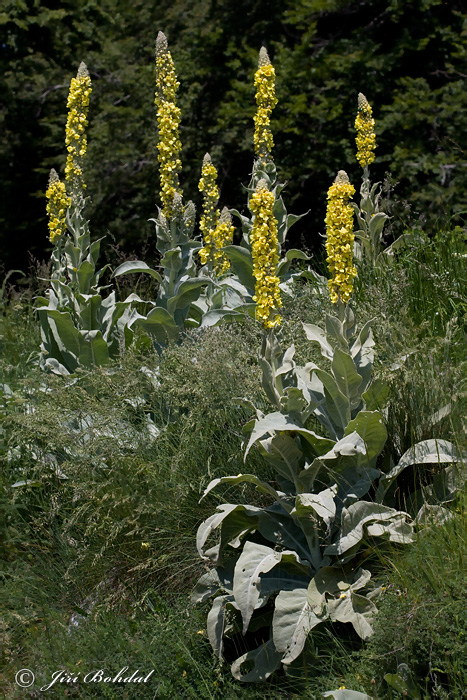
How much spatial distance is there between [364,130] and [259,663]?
4226mm

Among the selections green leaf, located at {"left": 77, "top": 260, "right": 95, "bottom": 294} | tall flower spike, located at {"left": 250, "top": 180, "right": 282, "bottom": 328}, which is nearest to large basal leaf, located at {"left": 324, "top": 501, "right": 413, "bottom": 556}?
tall flower spike, located at {"left": 250, "top": 180, "right": 282, "bottom": 328}

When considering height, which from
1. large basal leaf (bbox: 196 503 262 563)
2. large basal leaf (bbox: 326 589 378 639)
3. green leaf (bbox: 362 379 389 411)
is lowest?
large basal leaf (bbox: 326 589 378 639)

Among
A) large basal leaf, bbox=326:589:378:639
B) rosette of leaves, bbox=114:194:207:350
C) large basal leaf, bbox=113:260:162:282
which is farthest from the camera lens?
large basal leaf, bbox=113:260:162:282

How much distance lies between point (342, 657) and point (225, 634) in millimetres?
607

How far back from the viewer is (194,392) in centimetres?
378

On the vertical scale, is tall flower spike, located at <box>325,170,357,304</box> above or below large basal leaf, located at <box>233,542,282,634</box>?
above

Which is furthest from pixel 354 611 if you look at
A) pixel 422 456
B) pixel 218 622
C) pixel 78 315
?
pixel 78 315

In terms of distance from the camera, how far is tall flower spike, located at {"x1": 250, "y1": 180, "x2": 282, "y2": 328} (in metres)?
3.06

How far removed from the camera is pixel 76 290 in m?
5.04

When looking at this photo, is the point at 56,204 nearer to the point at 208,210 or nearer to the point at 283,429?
the point at 208,210

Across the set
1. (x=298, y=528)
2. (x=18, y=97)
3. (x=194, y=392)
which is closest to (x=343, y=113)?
(x=18, y=97)

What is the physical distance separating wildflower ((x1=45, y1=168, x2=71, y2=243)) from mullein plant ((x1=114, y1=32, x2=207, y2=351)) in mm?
633

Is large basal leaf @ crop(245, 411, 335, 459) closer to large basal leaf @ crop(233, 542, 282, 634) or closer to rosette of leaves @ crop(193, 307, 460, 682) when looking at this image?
rosette of leaves @ crop(193, 307, 460, 682)

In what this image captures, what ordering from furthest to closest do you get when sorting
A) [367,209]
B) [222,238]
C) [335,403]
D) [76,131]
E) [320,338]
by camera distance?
[367,209] → [222,238] → [76,131] → [320,338] → [335,403]
